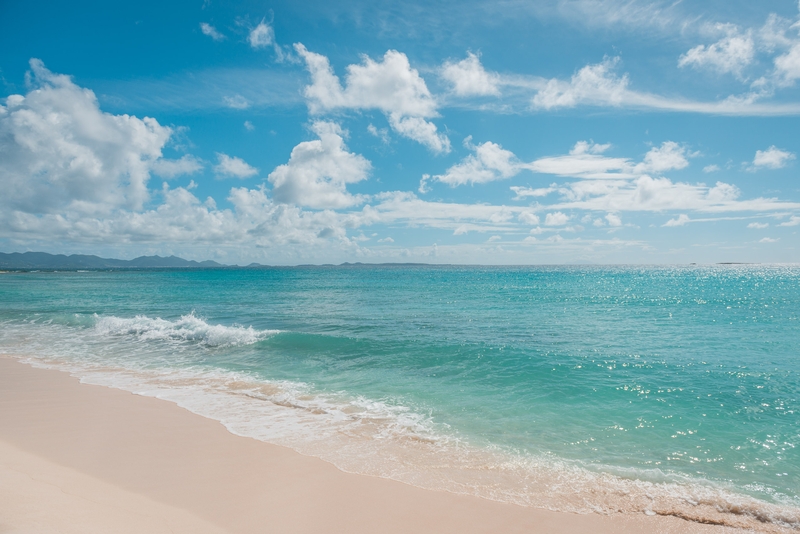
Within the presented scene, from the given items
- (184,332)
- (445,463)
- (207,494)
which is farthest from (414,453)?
(184,332)

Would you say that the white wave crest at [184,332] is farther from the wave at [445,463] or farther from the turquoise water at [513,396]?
the wave at [445,463]

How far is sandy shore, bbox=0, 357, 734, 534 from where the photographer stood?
493 cm

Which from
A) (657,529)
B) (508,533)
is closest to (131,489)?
(508,533)

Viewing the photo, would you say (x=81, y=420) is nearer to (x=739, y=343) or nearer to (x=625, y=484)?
(x=625, y=484)

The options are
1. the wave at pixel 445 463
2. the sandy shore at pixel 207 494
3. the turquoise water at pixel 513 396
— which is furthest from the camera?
the turquoise water at pixel 513 396

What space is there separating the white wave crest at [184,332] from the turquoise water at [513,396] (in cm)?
13

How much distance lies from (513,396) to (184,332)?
16.9 metres

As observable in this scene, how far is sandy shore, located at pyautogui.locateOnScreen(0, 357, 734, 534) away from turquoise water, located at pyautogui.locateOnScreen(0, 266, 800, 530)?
0.46m

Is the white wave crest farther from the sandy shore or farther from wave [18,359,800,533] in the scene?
the sandy shore

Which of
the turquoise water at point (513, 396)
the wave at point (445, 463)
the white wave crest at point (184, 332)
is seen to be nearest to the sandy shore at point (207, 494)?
the wave at point (445, 463)

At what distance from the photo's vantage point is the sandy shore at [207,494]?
493cm

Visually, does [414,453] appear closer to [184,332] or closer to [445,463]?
[445,463]

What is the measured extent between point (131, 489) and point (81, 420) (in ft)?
13.4

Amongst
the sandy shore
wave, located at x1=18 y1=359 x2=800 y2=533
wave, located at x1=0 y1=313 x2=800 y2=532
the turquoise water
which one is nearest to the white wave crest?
the turquoise water
